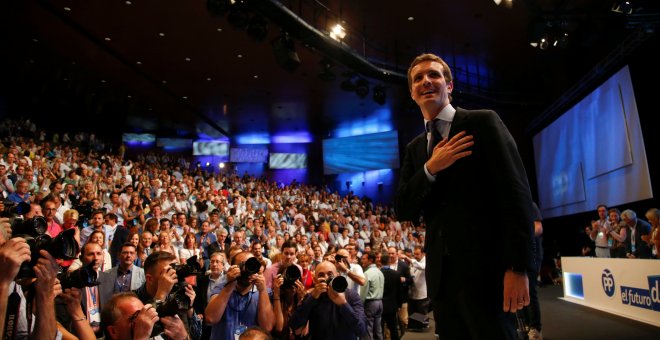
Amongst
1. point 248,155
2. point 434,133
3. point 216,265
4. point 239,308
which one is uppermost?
point 248,155

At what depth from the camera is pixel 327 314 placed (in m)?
3.30

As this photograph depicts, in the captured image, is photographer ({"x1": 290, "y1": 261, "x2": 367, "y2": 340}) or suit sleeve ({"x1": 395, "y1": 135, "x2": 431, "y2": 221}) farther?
photographer ({"x1": 290, "y1": 261, "x2": 367, "y2": 340})

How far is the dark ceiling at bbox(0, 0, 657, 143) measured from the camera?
313 inches

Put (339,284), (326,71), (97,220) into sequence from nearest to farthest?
(339,284)
(97,220)
(326,71)

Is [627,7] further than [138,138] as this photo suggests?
No

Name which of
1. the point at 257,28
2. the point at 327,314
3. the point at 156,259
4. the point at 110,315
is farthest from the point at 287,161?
the point at 110,315

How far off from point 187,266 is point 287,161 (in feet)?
54.3

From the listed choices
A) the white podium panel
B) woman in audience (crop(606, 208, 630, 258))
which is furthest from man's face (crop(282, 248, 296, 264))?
woman in audience (crop(606, 208, 630, 258))

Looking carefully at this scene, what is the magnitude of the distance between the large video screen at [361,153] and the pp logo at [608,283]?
A: 448 inches

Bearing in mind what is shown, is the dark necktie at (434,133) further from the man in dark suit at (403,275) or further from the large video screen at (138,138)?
the large video screen at (138,138)

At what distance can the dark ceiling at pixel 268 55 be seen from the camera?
795 cm

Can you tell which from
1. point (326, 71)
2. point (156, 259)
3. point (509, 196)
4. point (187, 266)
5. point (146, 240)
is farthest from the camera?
point (326, 71)

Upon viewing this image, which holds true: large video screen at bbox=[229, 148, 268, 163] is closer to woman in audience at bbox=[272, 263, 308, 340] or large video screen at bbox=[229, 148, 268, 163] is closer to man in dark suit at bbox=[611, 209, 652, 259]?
man in dark suit at bbox=[611, 209, 652, 259]

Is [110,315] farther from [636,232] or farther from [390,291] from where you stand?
[636,232]
